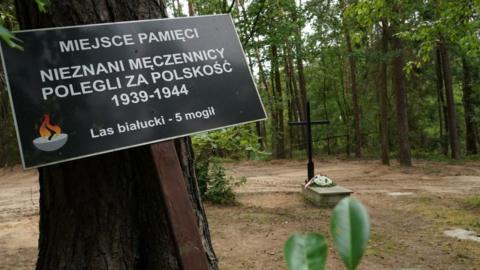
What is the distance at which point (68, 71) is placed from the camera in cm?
182

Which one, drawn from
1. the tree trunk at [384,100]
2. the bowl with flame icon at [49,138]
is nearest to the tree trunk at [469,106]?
the tree trunk at [384,100]

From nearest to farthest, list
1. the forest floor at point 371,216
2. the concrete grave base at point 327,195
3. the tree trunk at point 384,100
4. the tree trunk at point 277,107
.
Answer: the forest floor at point 371,216, the concrete grave base at point 327,195, the tree trunk at point 384,100, the tree trunk at point 277,107

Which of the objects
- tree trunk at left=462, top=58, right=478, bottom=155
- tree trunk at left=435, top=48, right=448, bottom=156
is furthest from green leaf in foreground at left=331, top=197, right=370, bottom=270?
tree trunk at left=462, top=58, right=478, bottom=155

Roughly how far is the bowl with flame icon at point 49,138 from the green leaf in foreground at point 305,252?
1444 millimetres

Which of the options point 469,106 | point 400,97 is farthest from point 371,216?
point 469,106

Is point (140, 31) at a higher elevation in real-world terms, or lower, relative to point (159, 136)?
higher

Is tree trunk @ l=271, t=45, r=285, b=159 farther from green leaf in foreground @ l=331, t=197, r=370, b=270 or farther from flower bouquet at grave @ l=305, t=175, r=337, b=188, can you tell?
green leaf in foreground @ l=331, t=197, r=370, b=270

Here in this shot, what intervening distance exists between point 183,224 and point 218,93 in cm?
66

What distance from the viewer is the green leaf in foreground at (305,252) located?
0.47 m

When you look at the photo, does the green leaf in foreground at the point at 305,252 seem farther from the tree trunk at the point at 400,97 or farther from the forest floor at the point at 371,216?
the tree trunk at the point at 400,97

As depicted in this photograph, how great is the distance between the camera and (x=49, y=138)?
1705 mm

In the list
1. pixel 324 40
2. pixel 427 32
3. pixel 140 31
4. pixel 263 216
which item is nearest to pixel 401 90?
pixel 324 40

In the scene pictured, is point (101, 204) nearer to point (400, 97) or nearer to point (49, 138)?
point (49, 138)

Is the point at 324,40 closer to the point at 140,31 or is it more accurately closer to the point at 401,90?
the point at 401,90
